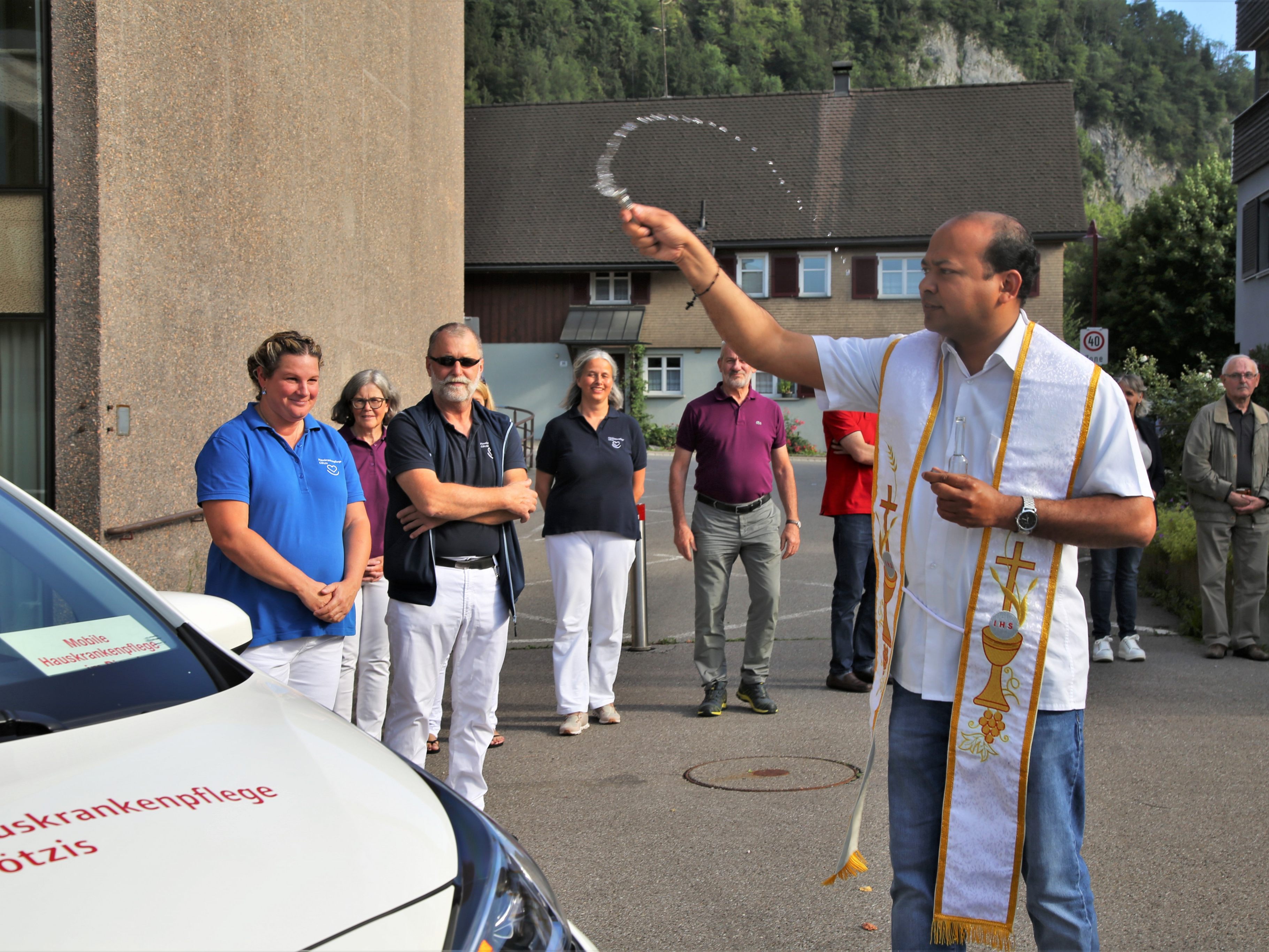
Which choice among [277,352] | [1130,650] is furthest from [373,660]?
[1130,650]

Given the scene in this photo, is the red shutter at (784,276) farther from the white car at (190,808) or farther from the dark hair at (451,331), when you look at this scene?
the white car at (190,808)

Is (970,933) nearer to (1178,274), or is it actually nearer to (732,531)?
(732,531)

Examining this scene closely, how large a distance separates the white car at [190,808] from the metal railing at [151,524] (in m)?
4.36

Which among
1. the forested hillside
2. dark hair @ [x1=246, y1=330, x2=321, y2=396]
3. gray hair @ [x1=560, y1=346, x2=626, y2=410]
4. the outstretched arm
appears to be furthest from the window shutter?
the forested hillside

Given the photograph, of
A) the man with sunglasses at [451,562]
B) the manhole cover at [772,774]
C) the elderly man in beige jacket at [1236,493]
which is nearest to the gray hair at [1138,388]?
the elderly man in beige jacket at [1236,493]

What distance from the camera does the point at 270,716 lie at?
249cm

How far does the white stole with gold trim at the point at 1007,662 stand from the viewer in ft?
8.96

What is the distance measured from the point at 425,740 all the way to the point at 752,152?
141 feet

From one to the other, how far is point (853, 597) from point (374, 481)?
308 centimetres

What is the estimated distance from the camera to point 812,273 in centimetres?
4253

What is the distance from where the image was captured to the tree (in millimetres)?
47750

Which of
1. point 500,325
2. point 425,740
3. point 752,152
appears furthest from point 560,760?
point 752,152

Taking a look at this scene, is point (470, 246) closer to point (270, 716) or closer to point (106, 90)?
point (106, 90)

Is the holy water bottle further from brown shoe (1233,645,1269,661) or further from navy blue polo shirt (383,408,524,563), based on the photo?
brown shoe (1233,645,1269,661)
